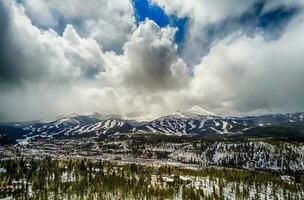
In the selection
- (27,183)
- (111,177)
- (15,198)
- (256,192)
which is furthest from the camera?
(111,177)

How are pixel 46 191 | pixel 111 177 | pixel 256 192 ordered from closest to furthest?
pixel 46 191 < pixel 256 192 < pixel 111 177

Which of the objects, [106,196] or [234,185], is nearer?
[106,196]

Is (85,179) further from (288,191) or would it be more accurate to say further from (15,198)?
(288,191)

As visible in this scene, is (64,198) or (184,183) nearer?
(64,198)

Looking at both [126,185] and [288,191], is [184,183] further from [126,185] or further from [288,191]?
[288,191]

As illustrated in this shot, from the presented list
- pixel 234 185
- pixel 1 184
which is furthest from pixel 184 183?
pixel 1 184

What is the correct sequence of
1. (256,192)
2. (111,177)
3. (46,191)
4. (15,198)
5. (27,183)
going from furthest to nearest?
(111,177), (256,192), (27,183), (46,191), (15,198)

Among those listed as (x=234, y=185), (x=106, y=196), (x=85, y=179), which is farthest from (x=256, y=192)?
(x=85, y=179)

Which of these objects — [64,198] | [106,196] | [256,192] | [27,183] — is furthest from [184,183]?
[27,183]

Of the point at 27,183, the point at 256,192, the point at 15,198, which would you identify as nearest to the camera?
the point at 15,198
